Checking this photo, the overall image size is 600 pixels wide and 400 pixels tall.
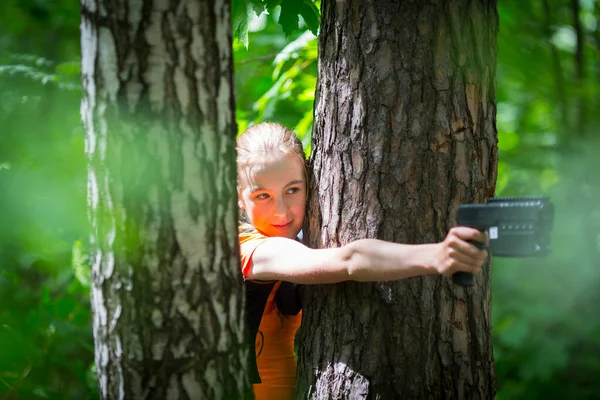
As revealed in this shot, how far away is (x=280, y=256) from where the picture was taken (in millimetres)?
2518

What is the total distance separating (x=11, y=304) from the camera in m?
4.32

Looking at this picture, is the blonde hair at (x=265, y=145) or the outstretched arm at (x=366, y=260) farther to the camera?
the blonde hair at (x=265, y=145)

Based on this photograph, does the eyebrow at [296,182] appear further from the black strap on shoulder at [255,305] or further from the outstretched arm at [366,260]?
the black strap on shoulder at [255,305]

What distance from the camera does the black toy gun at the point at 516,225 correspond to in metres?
1.94

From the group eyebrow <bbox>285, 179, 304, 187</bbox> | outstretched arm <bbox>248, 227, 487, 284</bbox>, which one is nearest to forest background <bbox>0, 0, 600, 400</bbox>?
eyebrow <bbox>285, 179, 304, 187</bbox>

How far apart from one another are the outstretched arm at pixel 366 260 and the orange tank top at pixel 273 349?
0.26 meters

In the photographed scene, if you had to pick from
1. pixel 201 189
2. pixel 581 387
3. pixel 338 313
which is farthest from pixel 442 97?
pixel 581 387

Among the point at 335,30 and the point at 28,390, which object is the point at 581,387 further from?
the point at 28,390

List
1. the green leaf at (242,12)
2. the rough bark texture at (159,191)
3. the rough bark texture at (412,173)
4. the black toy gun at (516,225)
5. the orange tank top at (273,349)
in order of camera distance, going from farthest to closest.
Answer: the green leaf at (242,12)
the orange tank top at (273,349)
the rough bark texture at (412,173)
the black toy gun at (516,225)
the rough bark texture at (159,191)

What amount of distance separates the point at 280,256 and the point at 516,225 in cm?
90

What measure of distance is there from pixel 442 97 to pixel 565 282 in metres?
2.31

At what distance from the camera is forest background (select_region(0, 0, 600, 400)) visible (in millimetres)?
4105

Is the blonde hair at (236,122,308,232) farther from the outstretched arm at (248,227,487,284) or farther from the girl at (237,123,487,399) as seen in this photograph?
the outstretched arm at (248,227,487,284)

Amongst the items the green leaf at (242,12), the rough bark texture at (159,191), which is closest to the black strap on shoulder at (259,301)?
the rough bark texture at (159,191)
